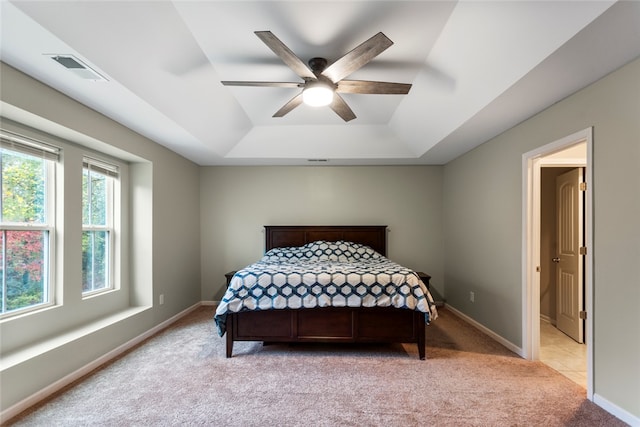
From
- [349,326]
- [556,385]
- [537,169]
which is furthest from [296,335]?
[537,169]

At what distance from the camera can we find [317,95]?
236cm

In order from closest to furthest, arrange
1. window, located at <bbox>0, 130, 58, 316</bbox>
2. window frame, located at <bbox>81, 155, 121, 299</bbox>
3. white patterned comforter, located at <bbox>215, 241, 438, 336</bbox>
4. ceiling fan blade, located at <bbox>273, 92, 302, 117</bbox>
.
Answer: window, located at <bbox>0, 130, 58, 316</bbox>, ceiling fan blade, located at <bbox>273, 92, 302, 117</bbox>, white patterned comforter, located at <bbox>215, 241, 438, 336</bbox>, window frame, located at <bbox>81, 155, 121, 299</bbox>

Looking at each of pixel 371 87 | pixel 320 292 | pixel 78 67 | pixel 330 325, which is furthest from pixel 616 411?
pixel 78 67

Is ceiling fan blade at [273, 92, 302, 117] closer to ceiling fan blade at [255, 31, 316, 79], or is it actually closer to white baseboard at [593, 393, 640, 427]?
ceiling fan blade at [255, 31, 316, 79]

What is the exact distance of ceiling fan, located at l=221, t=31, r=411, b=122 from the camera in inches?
74.0

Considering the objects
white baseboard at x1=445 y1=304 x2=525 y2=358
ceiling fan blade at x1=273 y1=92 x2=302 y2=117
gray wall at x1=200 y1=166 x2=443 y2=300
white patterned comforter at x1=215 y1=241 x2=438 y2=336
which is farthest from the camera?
gray wall at x1=200 y1=166 x2=443 y2=300

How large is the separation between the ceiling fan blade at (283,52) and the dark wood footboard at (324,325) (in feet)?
6.88

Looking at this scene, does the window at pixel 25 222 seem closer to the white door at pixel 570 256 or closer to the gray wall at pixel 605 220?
the gray wall at pixel 605 220

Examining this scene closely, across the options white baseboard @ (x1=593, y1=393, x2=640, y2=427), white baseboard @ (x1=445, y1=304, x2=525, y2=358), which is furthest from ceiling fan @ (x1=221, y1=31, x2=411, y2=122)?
white baseboard @ (x1=445, y1=304, x2=525, y2=358)

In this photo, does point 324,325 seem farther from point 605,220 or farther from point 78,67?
point 78,67

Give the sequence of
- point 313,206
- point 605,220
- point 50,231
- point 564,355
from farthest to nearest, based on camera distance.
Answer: point 313,206 → point 564,355 → point 50,231 → point 605,220

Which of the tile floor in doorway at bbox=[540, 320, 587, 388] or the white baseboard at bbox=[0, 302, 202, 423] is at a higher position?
the white baseboard at bbox=[0, 302, 202, 423]

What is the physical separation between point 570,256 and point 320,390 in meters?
3.26

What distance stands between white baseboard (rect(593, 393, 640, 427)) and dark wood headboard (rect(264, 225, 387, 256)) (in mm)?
2898
